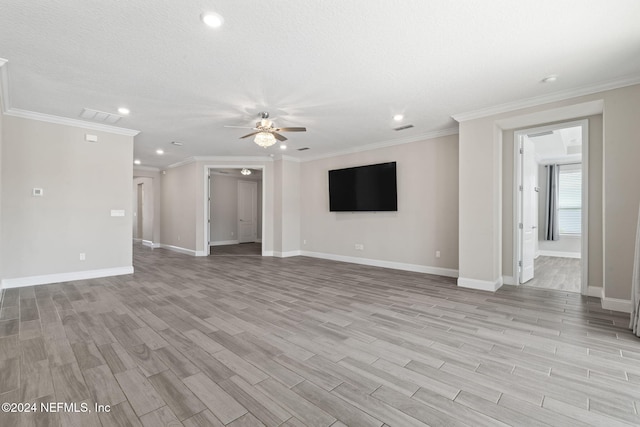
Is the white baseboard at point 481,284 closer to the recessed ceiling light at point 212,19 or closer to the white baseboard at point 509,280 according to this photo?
the white baseboard at point 509,280

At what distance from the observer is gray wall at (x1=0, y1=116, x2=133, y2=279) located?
169 inches

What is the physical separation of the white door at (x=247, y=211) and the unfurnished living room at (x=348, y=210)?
442 cm

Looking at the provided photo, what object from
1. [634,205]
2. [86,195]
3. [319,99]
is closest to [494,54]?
[319,99]

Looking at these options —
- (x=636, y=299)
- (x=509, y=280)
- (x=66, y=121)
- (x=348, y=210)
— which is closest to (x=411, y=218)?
(x=348, y=210)

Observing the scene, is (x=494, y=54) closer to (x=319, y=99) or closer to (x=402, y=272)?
(x=319, y=99)

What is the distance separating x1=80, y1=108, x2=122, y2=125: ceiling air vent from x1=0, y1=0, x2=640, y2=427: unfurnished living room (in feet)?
0.36

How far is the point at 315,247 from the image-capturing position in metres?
7.58

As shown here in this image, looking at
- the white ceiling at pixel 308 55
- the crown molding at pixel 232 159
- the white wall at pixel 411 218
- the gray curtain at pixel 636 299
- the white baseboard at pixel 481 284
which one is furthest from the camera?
the crown molding at pixel 232 159

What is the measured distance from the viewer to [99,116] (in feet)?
14.7

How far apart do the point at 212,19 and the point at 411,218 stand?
4760 millimetres

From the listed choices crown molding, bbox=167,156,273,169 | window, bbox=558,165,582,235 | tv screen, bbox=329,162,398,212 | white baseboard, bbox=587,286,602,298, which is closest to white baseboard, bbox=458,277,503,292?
white baseboard, bbox=587,286,602,298

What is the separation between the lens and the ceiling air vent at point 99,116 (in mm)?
4303

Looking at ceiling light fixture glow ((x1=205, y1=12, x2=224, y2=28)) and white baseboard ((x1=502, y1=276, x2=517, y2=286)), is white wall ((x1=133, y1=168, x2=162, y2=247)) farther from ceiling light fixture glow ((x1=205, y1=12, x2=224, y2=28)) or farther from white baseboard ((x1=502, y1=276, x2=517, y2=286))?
white baseboard ((x1=502, y1=276, x2=517, y2=286))

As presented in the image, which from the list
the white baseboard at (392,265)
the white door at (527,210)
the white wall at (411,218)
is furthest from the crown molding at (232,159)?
the white door at (527,210)
